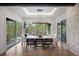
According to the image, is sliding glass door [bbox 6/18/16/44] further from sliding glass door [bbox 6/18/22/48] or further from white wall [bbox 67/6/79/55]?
white wall [bbox 67/6/79/55]

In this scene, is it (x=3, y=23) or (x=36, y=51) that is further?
(x=36, y=51)

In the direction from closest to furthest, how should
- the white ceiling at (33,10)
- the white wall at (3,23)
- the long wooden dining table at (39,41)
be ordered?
the white wall at (3,23) → the white ceiling at (33,10) → the long wooden dining table at (39,41)

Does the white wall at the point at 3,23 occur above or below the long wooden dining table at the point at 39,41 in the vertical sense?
above

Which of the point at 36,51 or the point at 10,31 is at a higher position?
the point at 10,31

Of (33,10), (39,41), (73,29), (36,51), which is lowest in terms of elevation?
(36,51)

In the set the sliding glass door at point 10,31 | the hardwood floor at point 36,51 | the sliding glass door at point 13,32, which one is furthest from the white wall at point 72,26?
the sliding glass door at point 10,31

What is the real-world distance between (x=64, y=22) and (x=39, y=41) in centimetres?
142

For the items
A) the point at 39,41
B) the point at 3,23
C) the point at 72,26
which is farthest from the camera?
the point at 39,41

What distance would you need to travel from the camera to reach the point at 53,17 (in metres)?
6.52

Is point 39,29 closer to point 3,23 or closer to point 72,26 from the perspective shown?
point 72,26

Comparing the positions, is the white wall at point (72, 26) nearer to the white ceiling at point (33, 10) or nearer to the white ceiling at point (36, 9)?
the white ceiling at point (33, 10)

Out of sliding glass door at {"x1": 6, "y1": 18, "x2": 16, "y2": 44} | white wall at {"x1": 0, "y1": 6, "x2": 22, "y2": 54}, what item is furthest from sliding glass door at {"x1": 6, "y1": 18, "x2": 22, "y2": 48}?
white wall at {"x1": 0, "y1": 6, "x2": 22, "y2": 54}

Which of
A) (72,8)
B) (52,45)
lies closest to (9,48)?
(52,45)

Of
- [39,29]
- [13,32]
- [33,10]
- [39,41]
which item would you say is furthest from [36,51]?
[33,10]
